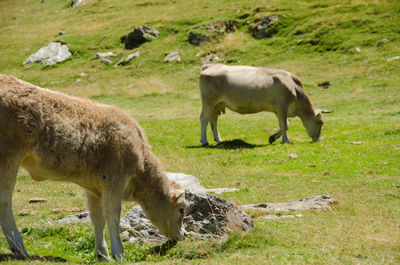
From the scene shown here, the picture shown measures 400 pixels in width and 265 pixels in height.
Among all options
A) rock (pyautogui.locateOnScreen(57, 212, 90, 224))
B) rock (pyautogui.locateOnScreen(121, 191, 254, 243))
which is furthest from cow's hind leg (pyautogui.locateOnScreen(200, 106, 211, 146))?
rock (pyautogui.locateOnScreen(121, 191, 254, 243))

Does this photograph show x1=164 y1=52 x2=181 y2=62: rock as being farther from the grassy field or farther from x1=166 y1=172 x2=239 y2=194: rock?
x1=166 y1=172 x2=239 y2=194: rock

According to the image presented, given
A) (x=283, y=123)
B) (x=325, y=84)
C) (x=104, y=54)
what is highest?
(x=283, y=123)

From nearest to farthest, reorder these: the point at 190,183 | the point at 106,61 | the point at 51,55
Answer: the point at 190,183 → the point at 106,61 → the point at 51,55

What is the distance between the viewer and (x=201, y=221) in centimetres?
1102

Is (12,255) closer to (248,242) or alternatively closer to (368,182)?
(248,242)

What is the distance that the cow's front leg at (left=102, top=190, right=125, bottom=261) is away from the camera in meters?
9.48

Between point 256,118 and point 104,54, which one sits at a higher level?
point 104,54

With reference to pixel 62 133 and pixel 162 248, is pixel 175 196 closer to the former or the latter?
pixel 162 248

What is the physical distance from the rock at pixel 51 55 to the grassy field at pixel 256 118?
120 cm

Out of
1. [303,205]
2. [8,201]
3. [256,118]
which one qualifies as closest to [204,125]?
[256,118]

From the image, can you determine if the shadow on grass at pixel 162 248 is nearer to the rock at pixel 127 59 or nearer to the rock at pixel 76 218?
the rock at pixel 76 218

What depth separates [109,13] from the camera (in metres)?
70.8

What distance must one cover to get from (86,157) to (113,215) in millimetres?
1271

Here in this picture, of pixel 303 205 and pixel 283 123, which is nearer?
pixel 303 205
